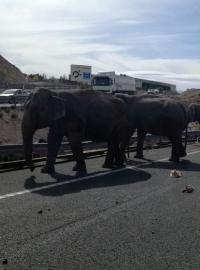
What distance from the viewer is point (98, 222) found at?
26.6ft

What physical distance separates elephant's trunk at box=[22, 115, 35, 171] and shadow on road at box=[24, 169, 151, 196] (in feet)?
2.05

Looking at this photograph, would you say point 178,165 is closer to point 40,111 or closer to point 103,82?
point 40,111

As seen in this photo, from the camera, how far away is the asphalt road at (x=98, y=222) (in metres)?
6.42

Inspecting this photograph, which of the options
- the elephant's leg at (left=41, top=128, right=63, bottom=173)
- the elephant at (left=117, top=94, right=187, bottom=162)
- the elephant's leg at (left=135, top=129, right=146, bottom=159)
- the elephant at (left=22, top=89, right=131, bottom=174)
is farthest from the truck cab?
the elephant's leg at (left=41, top=128, right=63, bottom=173)

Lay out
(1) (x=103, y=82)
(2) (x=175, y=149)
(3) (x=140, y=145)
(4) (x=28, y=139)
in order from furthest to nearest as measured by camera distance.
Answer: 1. (1) (x=103, y=82)
2. (3) (x=140, y=145)
3. (2) (x=175, y=149)
4. (4) (x=28, y=139)

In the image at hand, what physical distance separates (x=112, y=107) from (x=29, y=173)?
11.0 feet

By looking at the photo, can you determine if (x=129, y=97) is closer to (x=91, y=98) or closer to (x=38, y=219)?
(x=91, y=98)

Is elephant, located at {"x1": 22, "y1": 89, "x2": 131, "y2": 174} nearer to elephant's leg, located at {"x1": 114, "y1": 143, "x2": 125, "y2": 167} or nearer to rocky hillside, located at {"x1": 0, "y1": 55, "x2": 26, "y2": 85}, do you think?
elephant's leg, located at {"x1": 114, "y1": 143, "x2": 125, "y2": 167}

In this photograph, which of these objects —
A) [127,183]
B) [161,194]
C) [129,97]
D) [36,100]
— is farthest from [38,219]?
[129,97]

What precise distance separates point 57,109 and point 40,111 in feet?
1.25

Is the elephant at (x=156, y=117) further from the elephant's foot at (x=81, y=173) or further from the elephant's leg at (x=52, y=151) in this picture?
the elephant's foot at (x=81, y=173)

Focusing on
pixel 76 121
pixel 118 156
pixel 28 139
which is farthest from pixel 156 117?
pixel 28 139

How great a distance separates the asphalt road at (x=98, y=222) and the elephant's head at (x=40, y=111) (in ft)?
3.26

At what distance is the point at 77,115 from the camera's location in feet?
44.7
